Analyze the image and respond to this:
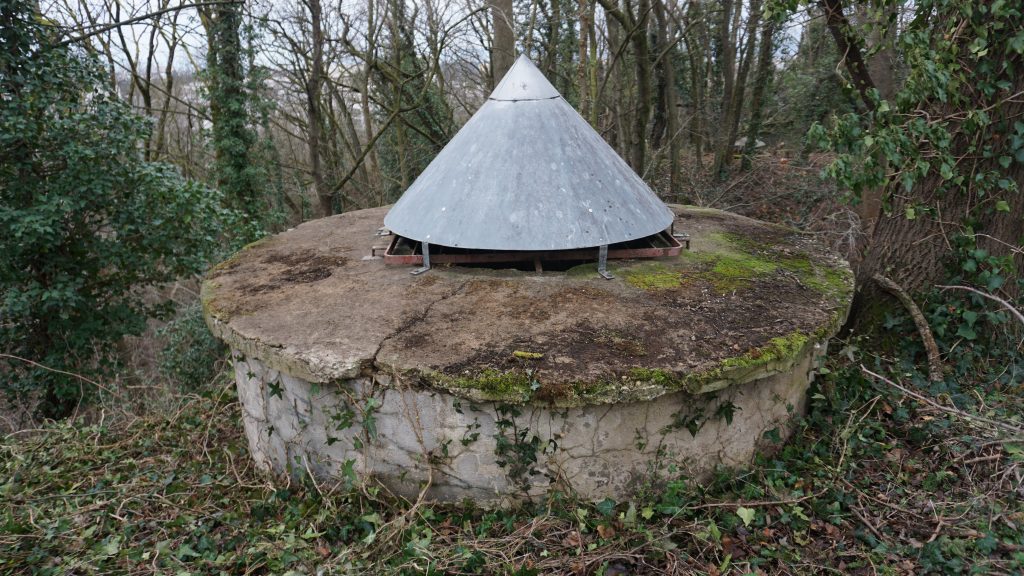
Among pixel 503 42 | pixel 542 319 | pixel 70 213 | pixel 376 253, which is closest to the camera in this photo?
pixel 542 319

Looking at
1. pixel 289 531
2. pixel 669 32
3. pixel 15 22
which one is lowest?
pixel 289 531

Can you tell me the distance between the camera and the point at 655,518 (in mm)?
2900

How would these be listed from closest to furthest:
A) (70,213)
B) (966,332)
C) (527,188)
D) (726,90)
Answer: (527,188) → (966,332) → (70,213) → (726,90)

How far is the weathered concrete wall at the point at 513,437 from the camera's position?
2.82 meters

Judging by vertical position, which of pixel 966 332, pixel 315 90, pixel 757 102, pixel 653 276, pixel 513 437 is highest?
pixel 315 90

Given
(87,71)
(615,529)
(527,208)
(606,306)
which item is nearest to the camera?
(615,529)

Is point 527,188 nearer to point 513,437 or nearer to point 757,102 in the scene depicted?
point 513,437

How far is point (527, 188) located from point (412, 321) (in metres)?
1.11

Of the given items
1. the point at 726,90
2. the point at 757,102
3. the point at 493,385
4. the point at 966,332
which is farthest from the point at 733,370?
the point at 757,102

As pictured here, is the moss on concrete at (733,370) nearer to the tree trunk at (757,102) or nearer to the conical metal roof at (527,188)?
the conical metal roof at (527,188)

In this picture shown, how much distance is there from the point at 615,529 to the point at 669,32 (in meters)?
12.1

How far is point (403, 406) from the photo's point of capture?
289cm

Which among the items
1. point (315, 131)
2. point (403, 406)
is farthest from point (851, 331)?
point (315, 131)

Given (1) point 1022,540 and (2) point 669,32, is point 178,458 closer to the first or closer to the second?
(1) point 1022,540
